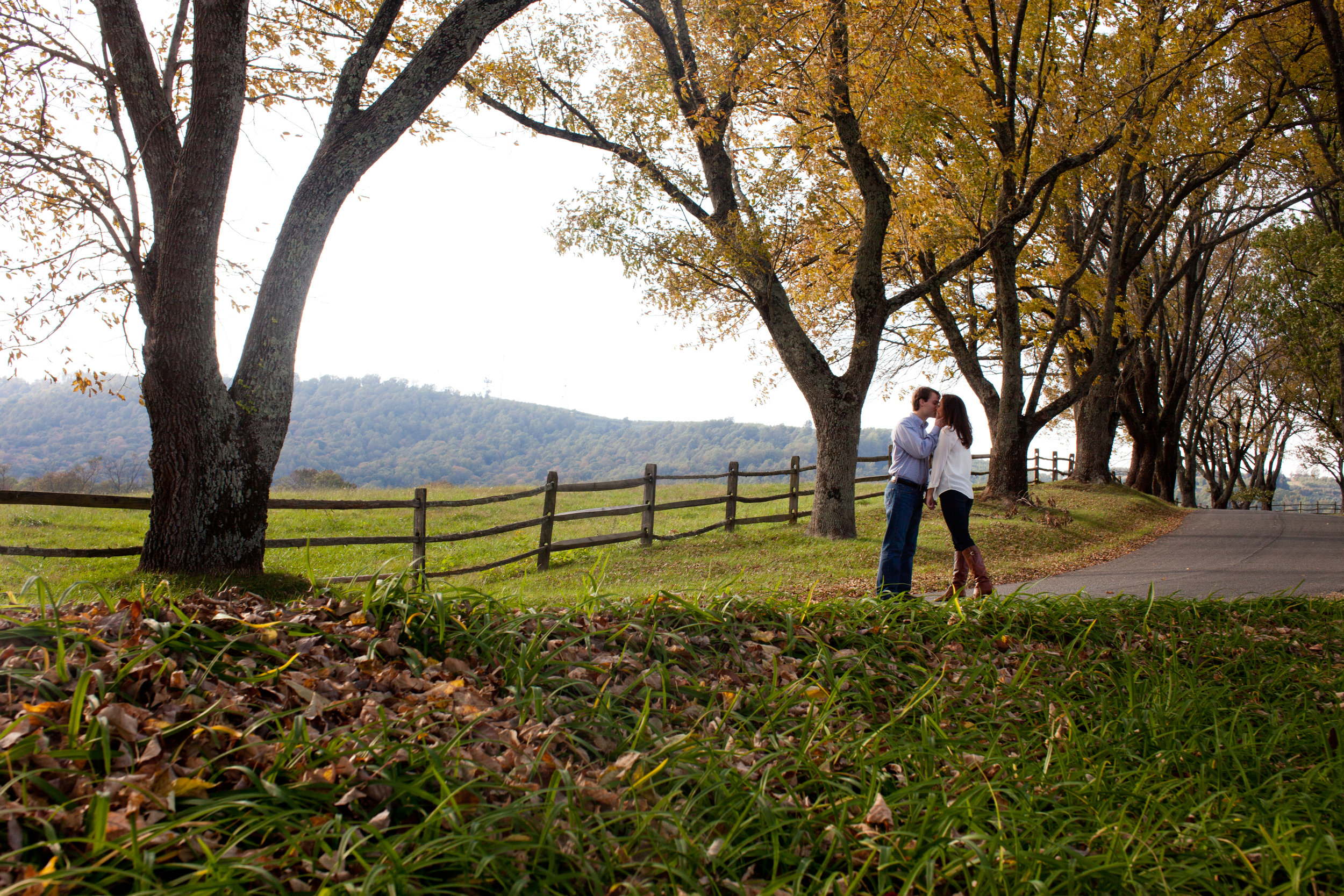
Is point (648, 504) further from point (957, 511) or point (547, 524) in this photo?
point (957, 511)

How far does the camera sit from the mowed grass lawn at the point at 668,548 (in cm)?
814

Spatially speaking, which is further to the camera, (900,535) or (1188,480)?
(1188,480)

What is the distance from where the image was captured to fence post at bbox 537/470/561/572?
1092 centimetres

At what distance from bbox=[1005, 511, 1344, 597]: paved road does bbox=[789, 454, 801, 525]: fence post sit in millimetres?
5369

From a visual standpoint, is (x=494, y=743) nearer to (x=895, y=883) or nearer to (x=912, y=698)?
(x=895, y=883)

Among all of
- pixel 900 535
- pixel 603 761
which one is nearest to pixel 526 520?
pixel 900 535

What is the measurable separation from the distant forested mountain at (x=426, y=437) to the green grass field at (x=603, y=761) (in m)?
42.2

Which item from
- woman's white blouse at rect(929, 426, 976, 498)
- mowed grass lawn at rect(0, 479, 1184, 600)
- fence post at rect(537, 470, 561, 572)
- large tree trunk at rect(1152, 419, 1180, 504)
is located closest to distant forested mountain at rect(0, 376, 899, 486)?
large tree trunk at rect(1152, 419, 1180, 504)

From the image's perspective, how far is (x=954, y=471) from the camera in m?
5.95

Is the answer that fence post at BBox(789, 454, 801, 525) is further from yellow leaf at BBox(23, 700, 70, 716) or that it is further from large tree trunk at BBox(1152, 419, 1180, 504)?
large tree trunk at BBox(1152, 419, 1180, 504)

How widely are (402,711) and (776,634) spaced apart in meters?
1.83

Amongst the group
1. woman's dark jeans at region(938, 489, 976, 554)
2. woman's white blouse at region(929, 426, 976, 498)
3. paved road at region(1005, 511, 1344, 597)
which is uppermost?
woman's white blouse at region(929, 426, 976, 498)

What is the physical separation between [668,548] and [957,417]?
266 inches

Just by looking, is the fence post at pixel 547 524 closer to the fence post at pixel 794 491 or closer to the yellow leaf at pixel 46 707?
the fence post at pixel 794 491
